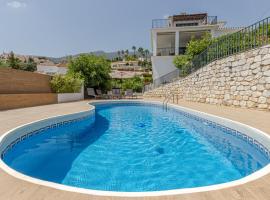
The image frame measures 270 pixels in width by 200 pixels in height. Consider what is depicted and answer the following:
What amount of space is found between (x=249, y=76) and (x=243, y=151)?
17.8ft

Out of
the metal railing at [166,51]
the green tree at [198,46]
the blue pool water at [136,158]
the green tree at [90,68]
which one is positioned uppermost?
the metal railing at [166,51]

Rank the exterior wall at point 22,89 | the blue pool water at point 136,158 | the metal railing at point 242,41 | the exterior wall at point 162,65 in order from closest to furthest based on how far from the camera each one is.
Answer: the blue pool water at point 136,158 < the metal railing at point 242,41 < the exterior wall at point 22,89 < the exterior wall at point 162,65

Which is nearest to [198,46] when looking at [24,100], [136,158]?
[24,100]

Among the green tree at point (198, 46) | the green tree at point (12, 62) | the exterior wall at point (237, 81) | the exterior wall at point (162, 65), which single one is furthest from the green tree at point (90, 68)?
the green tree at point (12, 62)

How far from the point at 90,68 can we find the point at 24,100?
→ 9.36 meters

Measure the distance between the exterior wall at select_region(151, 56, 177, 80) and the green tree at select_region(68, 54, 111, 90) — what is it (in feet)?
26.8

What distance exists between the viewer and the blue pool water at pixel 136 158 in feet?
12.5

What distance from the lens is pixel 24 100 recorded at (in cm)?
1166

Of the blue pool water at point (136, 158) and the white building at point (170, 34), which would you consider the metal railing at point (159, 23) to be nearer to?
the white building at point (170, 34)

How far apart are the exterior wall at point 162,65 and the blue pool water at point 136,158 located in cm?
1980

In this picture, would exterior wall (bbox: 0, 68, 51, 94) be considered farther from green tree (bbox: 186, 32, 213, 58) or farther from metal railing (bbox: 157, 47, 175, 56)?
metal railing (bbox: 157, 47, 175, 56)

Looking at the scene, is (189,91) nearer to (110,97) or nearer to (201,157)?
(110,97)

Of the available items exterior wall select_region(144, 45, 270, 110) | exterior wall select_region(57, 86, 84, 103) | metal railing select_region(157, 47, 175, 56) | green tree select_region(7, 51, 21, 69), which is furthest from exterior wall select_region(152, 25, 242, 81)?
green tree select_region(7, 51, 21, 69)

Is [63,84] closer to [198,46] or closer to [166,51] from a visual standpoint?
[198,46]
